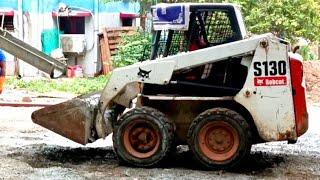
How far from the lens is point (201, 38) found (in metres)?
10.0

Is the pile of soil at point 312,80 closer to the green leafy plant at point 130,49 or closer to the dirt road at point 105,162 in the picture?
the green leafy plant at point 130,49

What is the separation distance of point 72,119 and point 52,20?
54.8 ft

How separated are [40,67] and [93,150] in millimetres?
1567

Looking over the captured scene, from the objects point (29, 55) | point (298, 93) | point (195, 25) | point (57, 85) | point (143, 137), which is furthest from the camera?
point (57, 85)

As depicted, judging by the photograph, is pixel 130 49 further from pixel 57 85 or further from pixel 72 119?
pixel 72 119

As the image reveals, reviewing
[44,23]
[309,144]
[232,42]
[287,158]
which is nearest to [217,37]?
[232,42]

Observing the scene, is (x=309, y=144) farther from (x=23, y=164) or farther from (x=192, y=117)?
(x=23, y=164)

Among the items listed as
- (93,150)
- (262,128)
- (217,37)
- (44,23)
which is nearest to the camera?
(262,128)

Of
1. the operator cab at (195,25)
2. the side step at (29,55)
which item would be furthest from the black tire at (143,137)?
the side step at (29,55)

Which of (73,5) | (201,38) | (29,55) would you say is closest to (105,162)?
(29,55)

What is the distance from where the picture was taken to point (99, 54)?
26.8m

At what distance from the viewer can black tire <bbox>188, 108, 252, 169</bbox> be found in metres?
9.30

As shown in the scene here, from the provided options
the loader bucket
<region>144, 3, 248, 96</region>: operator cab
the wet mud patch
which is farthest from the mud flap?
<region>144, 3, 248, 96</region>: operator cab

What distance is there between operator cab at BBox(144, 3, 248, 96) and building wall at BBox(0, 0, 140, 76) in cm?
1502
